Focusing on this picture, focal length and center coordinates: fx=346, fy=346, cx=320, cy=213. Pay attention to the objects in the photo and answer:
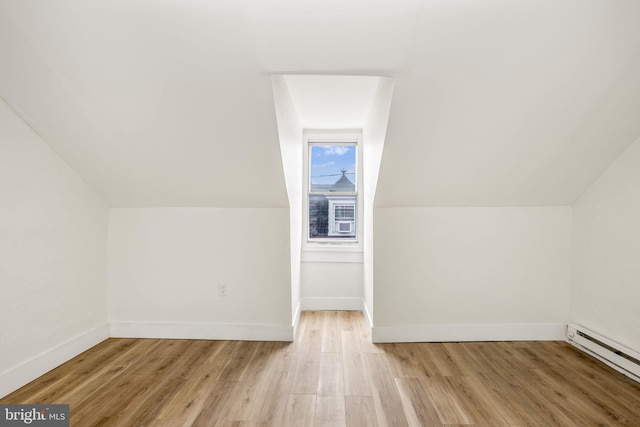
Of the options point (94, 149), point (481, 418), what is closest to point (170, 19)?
point (94, 149)

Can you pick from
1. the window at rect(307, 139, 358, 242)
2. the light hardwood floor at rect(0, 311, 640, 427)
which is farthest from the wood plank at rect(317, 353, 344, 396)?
the window at rect(307, 139, 358, 242)


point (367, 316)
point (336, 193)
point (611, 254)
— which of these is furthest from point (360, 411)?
point (336, 193)

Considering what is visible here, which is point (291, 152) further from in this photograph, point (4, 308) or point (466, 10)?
point (4, 308)

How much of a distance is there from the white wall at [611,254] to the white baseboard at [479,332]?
261mm

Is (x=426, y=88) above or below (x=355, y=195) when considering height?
above

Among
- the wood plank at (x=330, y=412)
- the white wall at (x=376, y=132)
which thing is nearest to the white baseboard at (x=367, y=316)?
the white wall at (x=376, y=132)

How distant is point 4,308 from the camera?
2.19m

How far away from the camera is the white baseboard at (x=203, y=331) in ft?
10.4

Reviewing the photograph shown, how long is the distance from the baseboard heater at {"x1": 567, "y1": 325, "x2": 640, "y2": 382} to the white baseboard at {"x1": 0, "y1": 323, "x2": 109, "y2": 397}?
4194mm

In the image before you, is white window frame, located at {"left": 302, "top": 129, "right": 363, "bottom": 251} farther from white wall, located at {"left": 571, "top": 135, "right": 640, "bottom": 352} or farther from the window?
white wall, located at {"left": 571, "top": 135, "right": 640, "bottom": 352}

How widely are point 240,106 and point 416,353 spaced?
2395mm

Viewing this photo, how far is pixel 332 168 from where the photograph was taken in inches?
171

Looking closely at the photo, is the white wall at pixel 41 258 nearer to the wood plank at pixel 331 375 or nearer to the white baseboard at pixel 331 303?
the wood plank at pixel 331 375

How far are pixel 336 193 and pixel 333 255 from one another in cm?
76
